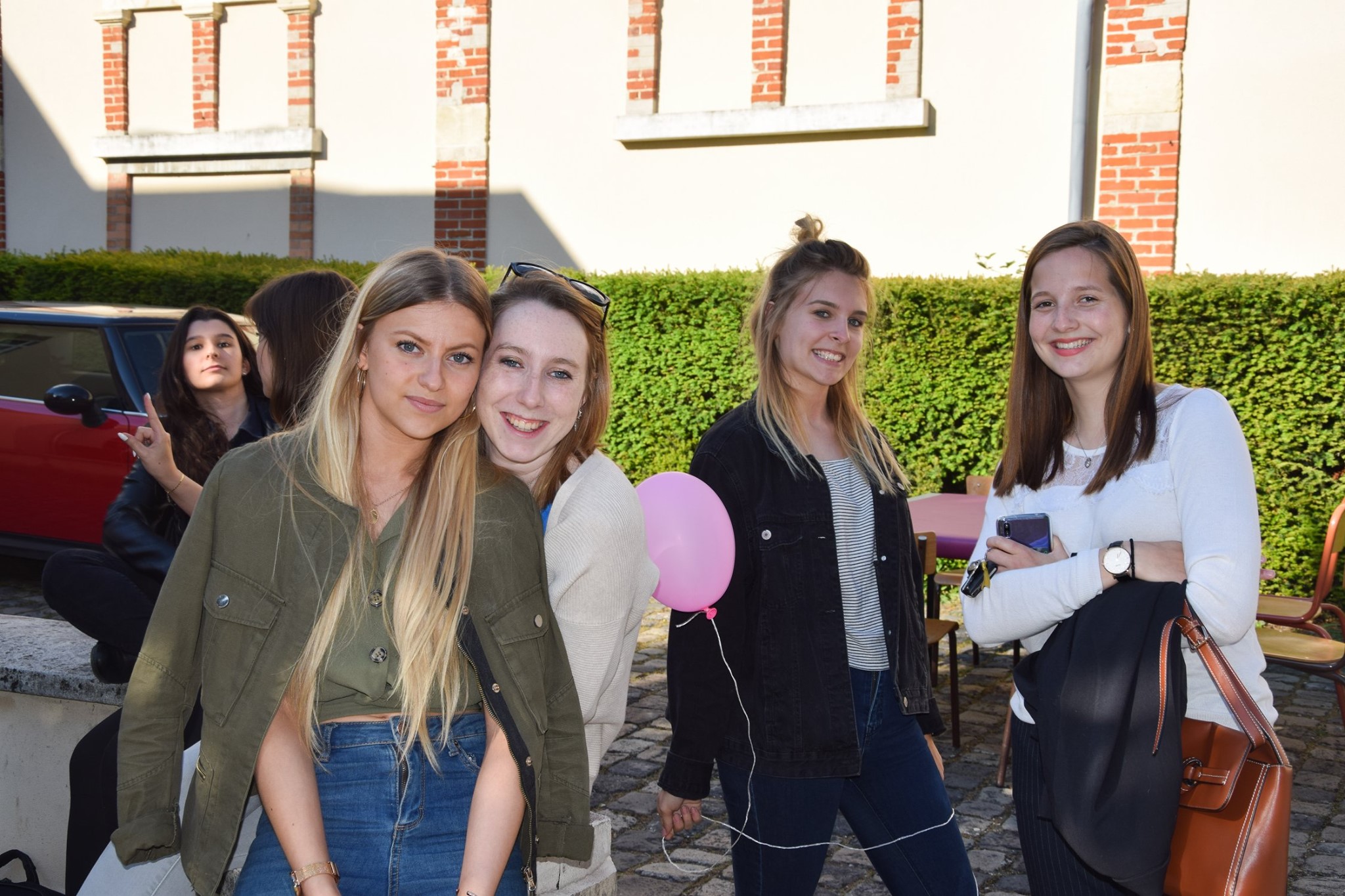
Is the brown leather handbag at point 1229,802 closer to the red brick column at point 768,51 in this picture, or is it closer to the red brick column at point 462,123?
the red brick column at point 768,51

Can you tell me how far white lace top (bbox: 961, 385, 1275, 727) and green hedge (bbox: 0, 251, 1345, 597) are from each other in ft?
12.1

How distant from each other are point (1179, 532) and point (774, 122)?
927cm

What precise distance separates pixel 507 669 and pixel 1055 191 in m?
9.00

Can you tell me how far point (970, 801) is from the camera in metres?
4.89

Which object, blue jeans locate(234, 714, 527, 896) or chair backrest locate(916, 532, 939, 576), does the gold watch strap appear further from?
chair backrest locate(916, 532, 939, 576)

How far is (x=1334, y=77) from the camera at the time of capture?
356 inches

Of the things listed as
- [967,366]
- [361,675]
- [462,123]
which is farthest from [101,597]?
[462,123]

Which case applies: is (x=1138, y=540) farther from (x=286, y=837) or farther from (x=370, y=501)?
Answer: (x=286, y=837)

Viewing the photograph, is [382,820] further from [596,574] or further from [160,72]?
[160,72]

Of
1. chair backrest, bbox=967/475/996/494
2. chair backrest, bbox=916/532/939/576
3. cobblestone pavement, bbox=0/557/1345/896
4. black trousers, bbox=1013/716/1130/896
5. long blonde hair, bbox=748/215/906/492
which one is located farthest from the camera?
chair backrest, bbox=967/475/996/494

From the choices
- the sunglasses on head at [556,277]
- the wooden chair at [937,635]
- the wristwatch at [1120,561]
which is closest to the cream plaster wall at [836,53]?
the wooden chair at [937,635]

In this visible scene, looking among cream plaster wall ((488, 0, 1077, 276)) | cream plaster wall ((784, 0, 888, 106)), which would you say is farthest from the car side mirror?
cream plaster wall ((784, 0, 888, 106))

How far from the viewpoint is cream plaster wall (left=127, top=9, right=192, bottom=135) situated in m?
14.7

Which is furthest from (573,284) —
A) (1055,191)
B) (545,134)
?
(545,134)
